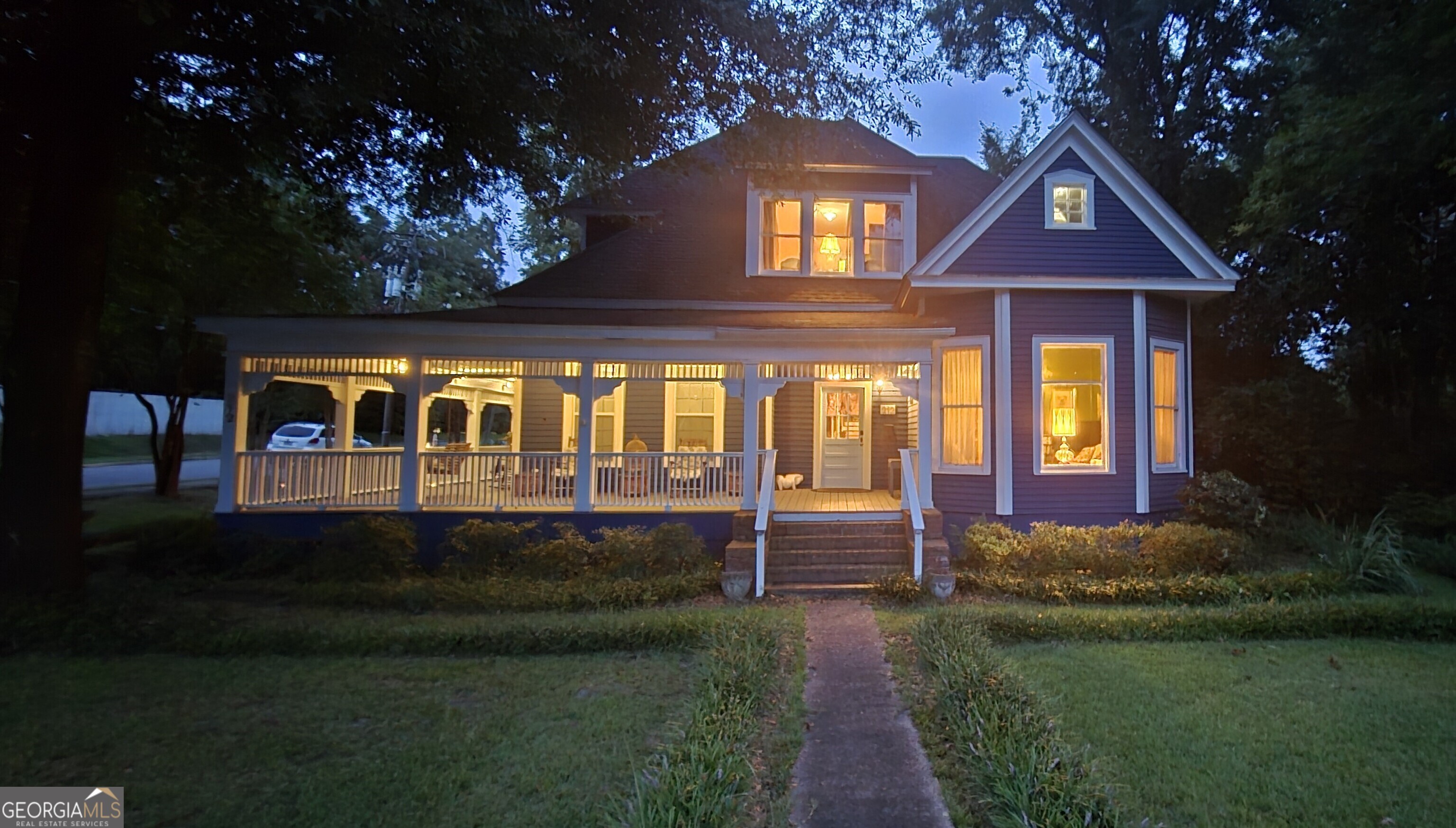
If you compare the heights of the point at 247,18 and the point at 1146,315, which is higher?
the point at 247,18

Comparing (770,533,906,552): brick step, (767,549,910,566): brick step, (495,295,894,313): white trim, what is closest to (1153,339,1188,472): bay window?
(495,295,894,313): white trim

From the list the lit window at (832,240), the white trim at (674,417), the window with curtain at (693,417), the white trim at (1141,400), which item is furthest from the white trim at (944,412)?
the window with curtain at (693,417)

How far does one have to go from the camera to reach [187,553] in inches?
369

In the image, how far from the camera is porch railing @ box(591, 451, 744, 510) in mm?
10359

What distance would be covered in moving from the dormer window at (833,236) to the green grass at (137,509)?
10916 millimetres

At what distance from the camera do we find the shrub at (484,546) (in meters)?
9.26

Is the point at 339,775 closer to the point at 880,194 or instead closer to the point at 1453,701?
the point at 1453,701

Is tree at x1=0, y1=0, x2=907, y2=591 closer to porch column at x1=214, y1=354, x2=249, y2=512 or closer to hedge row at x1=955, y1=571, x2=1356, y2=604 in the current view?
porch column at x1=214, y1=354, x2=249, y2=512

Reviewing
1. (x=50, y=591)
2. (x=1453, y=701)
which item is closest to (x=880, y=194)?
(x=1453, y=701)

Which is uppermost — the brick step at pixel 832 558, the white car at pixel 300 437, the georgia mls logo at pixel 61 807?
the white car at pixel 300 437

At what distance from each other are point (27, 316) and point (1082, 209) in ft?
44.4

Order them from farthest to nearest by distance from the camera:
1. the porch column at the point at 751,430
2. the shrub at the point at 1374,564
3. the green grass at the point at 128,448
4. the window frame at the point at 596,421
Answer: the green grass at the point at 128,448 → the window frame at the point at 596,421 → the porch column at the point at 751,430 → the shrub at the point at 1374,564

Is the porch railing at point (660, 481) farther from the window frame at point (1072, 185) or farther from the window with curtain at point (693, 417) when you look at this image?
the window frame at point (1072, 185)

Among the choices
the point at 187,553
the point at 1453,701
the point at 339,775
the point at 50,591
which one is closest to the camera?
the point at 339,775
